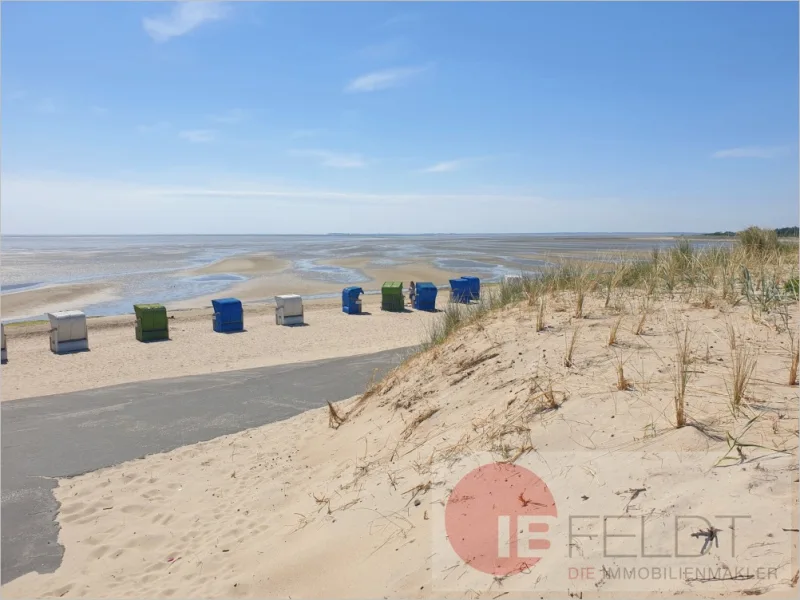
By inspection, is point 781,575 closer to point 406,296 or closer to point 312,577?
point 312,577

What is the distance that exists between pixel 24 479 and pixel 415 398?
432 centimetres

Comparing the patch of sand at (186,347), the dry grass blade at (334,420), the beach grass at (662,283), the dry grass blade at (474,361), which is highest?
the beach grass at (662,283)

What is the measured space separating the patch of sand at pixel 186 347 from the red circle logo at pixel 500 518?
9.10 metres

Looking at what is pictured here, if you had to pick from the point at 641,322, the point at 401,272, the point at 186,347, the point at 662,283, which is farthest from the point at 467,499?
the point at 401,272

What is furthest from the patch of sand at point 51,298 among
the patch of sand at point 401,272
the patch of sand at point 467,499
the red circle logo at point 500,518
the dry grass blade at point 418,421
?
the red circle logo at point 500,518

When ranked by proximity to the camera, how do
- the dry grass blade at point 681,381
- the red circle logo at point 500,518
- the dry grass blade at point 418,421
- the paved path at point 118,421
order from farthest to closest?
1. the dry grass blade at point 418,421
2. the paved path at point 118,421
3. the dry grass blade at point 681,381
4. the red circle logo at point 500,518

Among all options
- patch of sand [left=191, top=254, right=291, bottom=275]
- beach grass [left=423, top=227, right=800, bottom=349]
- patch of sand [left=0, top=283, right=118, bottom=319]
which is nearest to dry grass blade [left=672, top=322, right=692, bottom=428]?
beach grass [left=423, top=227, right=800, bottom=349]

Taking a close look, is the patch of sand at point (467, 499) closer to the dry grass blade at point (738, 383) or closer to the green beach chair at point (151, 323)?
Result: the dry grass blade at point (738, 383)

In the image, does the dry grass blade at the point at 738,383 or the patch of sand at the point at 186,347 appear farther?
the patch of sand at the point at 186,347

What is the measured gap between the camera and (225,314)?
16328 mm

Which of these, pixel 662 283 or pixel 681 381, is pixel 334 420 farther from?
pixel 662 283

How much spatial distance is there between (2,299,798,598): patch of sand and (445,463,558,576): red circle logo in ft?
0.16

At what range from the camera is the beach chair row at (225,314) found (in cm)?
1386

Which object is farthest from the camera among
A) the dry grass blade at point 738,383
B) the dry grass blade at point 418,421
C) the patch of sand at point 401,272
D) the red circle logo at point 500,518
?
the patch of sand at point 401,272
